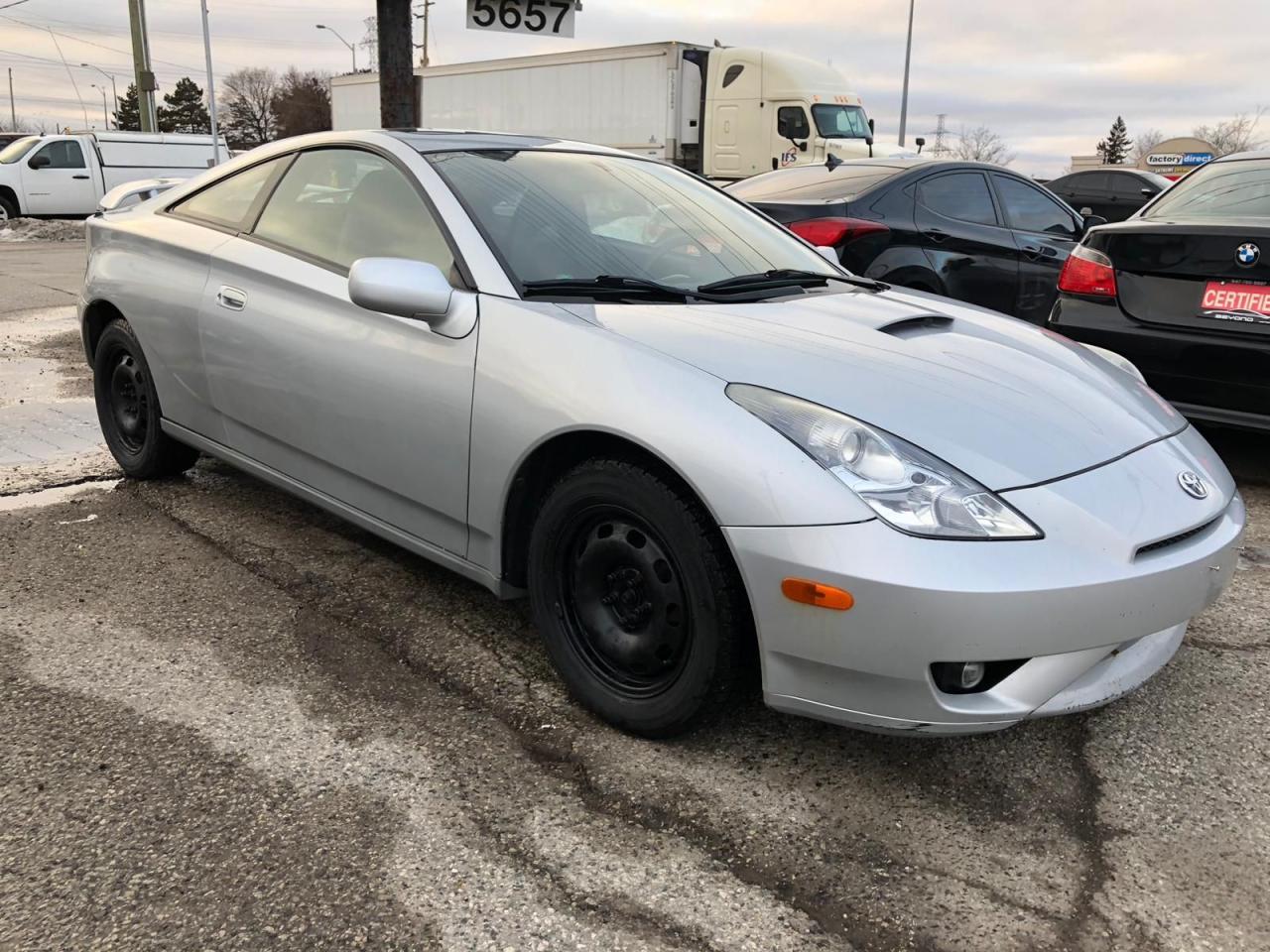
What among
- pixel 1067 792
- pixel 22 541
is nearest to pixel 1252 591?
pixel 1067 792

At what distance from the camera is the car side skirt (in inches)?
110

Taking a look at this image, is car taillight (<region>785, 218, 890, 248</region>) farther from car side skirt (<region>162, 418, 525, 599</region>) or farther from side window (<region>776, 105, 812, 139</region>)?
side window (<region>776, 105, 812, 139</region>)

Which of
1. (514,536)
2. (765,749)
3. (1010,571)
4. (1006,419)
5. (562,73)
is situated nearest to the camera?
(1010,571)

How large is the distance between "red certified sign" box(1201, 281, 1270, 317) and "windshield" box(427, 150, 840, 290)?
1834mm

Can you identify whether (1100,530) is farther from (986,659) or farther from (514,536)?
(514,536)

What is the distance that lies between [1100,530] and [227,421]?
2.80 metres

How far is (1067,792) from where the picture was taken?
239 cm

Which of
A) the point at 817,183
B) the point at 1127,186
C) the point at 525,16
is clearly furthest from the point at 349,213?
the point at 1127,186

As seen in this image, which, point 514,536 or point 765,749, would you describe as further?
point 514,536

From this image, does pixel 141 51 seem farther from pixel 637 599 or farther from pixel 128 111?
pixel 128 111

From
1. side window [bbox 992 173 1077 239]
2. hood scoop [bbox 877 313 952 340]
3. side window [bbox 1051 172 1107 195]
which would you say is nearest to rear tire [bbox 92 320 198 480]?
hood scoop [bbox 877 313 952 340]

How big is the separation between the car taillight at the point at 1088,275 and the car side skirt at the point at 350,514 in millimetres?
3242

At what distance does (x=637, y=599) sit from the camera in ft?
8.04

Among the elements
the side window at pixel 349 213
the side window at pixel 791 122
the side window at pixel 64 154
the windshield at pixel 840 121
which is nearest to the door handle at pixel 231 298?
the side window at pixel 349 213
